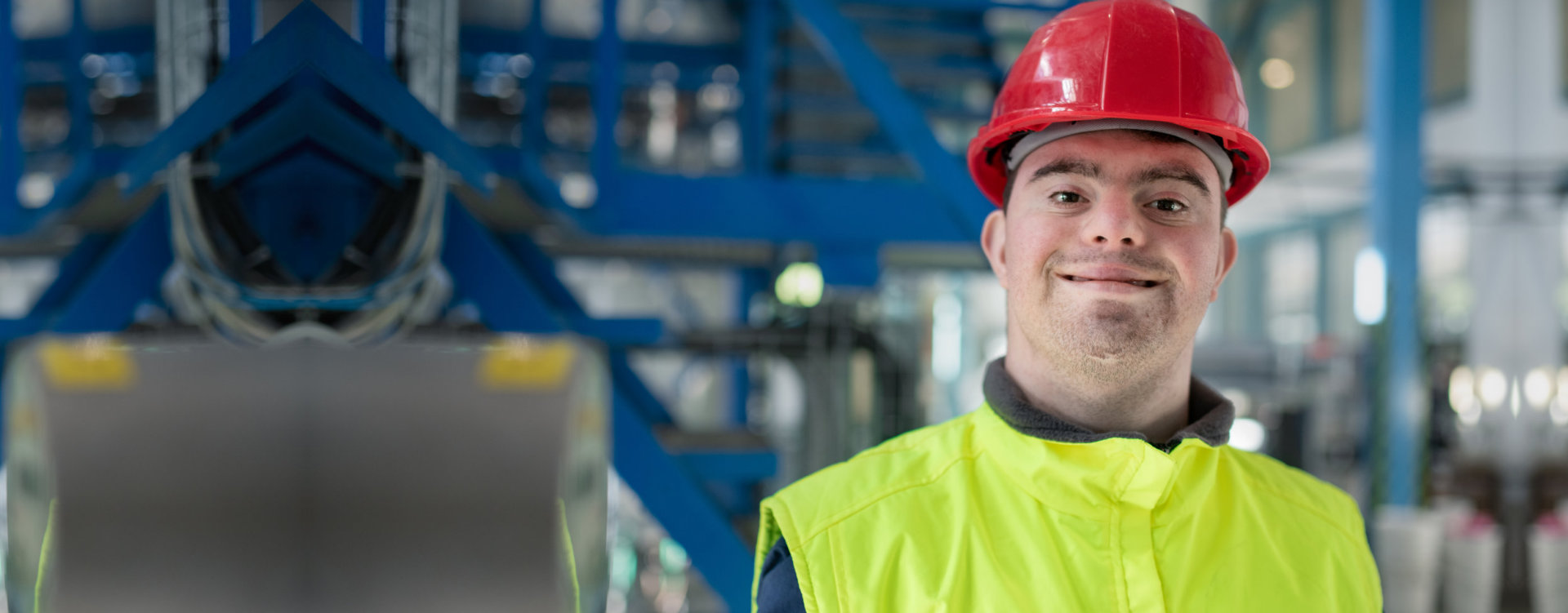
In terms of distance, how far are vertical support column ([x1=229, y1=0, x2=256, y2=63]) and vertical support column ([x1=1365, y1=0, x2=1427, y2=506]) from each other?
8447mm

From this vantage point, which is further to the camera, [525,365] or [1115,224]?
[1115,224]

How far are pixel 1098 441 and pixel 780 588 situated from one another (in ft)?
1.78

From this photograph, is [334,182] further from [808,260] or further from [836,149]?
[808,260]

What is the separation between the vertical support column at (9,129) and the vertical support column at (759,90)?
2789 mm

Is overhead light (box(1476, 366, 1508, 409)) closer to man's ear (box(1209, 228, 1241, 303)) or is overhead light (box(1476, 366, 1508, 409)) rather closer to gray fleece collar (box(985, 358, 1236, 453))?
man's ear (box(1209, 228, 1241, 303))

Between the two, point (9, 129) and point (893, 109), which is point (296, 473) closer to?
point (9, 129)

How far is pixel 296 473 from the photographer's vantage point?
4.00ft

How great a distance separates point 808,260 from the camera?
285 inches

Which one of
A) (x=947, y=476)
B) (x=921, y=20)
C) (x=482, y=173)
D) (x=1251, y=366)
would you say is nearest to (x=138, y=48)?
(x=482, y=173)

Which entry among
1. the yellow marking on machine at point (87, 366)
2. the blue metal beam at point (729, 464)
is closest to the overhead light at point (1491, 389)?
the blue metal beam at point (729, 464)

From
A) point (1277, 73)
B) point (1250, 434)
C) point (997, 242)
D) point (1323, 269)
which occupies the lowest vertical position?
point (1250, 434)

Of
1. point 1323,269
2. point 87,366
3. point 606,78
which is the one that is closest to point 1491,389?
point 1323,269

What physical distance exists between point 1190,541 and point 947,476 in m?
0.39

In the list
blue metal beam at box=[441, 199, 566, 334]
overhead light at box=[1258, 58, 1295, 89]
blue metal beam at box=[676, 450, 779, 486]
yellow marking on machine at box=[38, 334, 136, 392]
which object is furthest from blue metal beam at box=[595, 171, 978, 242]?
overhead light at box=[1258, 58, 1295, 89]
